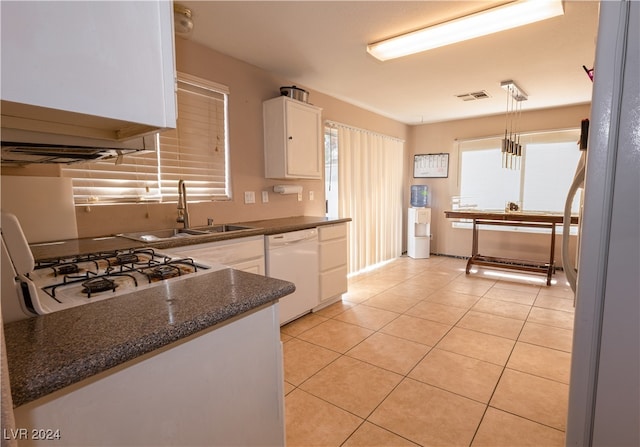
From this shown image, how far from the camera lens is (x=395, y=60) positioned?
9.46 feet

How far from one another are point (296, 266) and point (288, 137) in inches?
48.3

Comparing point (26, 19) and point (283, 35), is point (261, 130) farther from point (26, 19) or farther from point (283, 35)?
point (26, 19)

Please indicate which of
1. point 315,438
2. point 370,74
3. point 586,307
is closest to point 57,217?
point 315,438

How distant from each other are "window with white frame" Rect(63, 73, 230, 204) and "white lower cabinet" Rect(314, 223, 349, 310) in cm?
102

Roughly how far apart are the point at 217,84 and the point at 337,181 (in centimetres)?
192

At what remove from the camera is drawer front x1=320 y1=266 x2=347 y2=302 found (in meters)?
3.13

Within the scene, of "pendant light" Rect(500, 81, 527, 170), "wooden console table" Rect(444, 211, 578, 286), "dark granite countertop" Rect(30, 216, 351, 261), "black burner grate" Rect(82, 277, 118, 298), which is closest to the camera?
"black burner grate" Rect(82, 277, 118, 298)

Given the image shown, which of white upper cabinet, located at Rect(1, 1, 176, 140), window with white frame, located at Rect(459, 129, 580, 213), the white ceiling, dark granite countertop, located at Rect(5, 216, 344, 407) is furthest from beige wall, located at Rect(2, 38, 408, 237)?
window with white frame, located at Rect(459, 129, 580, 213)

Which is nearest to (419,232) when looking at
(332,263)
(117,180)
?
(332,263)

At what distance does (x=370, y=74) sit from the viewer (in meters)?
3.23

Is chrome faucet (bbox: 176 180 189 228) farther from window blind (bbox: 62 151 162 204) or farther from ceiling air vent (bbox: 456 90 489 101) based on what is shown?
ceiling air vent (bbox: 456 90 489 101)

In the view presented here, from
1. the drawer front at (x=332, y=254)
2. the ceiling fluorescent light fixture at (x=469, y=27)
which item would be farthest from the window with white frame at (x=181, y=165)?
the ceiling fluorescent light fixture at (x=469, y=27)

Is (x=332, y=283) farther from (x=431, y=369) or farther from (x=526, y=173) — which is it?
(x=526, y=173)

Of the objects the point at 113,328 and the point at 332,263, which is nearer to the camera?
the point at 113,328
